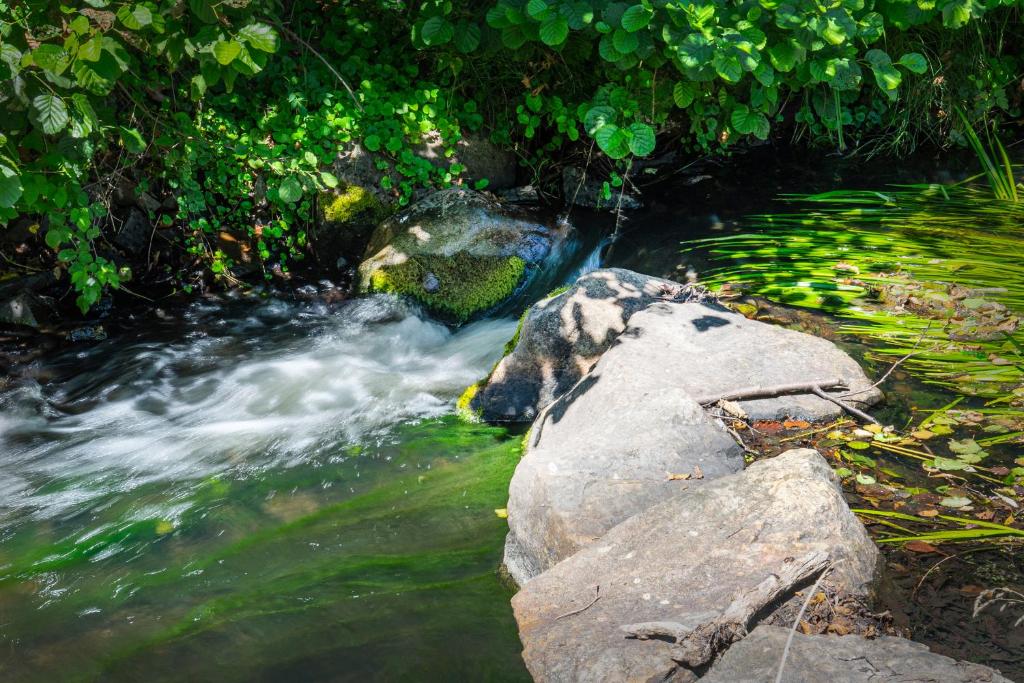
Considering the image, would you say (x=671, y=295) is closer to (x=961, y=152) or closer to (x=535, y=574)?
(x=535, y=574)

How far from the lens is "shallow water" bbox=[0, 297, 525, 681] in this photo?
2656 millimetres

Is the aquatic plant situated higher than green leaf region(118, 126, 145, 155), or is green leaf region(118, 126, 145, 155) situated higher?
green leaf region(118, 126, 145, 155)

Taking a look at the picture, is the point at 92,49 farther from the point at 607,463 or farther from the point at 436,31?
the point at 607,463

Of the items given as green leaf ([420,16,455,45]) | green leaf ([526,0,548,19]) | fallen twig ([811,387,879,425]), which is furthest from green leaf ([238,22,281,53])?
fallen twig ([811,387,879,425])

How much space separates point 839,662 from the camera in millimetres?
1857

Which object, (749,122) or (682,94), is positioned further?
(682,94)

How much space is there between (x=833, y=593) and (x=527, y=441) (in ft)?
6.34

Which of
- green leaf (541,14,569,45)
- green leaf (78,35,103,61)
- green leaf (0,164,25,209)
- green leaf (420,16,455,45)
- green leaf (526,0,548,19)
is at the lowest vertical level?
green leaf (0,164,25,209)

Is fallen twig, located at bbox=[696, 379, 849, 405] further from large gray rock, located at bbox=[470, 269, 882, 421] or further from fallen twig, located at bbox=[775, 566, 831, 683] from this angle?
fallen twig, located at bbox=[775, 566, 831, 683]

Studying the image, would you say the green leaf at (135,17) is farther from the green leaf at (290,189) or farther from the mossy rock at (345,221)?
the mossy rock at (345,221)

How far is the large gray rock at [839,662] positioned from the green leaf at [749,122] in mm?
3514

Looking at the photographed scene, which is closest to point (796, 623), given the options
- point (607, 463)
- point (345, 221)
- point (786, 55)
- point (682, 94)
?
point (607, 463)

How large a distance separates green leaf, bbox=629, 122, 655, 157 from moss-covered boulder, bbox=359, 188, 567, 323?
1.91m

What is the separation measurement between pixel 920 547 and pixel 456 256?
414cm
